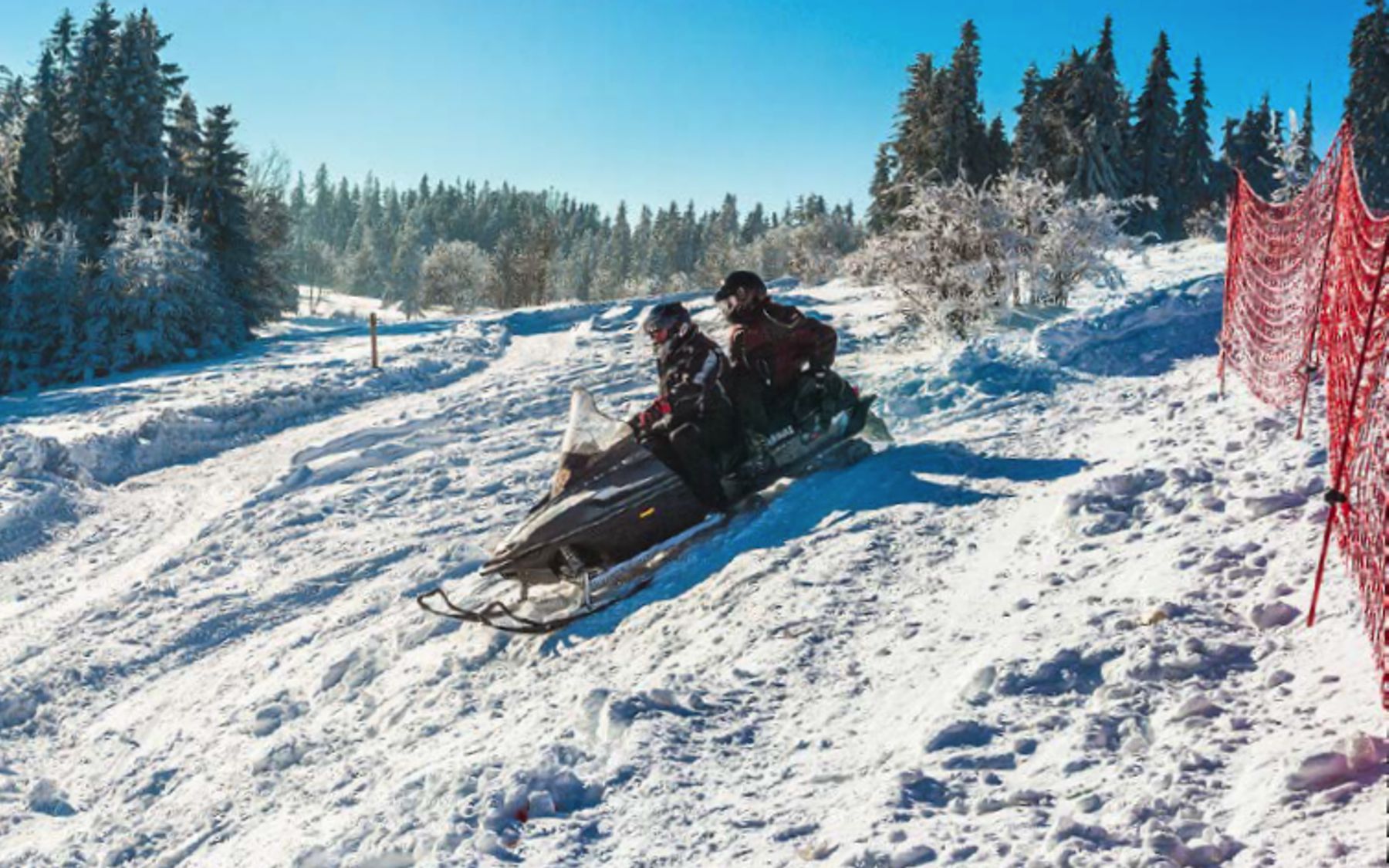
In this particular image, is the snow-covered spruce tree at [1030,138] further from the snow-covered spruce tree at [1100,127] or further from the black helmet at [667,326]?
the black helmet at [667,326]

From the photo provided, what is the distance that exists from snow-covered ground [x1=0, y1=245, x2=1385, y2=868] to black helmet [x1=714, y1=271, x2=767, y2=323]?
69.3 inches

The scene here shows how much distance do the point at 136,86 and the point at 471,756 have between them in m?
38.0

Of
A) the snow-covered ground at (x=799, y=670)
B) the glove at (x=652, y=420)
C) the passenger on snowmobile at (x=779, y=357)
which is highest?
the passenger on snowmobile at (x=779, y=357)

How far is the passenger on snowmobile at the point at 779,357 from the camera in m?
8.56

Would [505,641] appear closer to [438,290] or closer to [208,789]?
[208,789]

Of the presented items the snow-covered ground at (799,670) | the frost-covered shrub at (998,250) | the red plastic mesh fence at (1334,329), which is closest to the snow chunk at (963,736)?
the snow-covered ground at (799,670)

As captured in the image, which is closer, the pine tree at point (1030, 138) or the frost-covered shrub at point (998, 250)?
the frost-covered shrub at point (998, 250)

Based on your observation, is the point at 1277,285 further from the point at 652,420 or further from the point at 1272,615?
the point at 652,420

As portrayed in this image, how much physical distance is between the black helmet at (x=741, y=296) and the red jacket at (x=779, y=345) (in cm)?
8

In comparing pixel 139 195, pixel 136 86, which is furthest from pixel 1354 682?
pixel 136 86

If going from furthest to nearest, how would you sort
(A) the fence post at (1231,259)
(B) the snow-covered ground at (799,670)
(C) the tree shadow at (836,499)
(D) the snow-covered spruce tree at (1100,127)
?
(D) the snow-covered spruce tree at (1100,127) → (A) the fence post at (1231,259) → (C) the tree shadow at (836,499) → (B) the snow-covered ground at (799,670)

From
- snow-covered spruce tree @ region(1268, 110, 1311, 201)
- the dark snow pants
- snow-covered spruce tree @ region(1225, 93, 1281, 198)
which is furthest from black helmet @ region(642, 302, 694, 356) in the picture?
snow-covered spruce tree @ region(1225, 93, 1281, 198)

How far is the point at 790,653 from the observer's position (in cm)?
538

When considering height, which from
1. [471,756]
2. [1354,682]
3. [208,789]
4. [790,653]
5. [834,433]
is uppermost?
[834,433]
